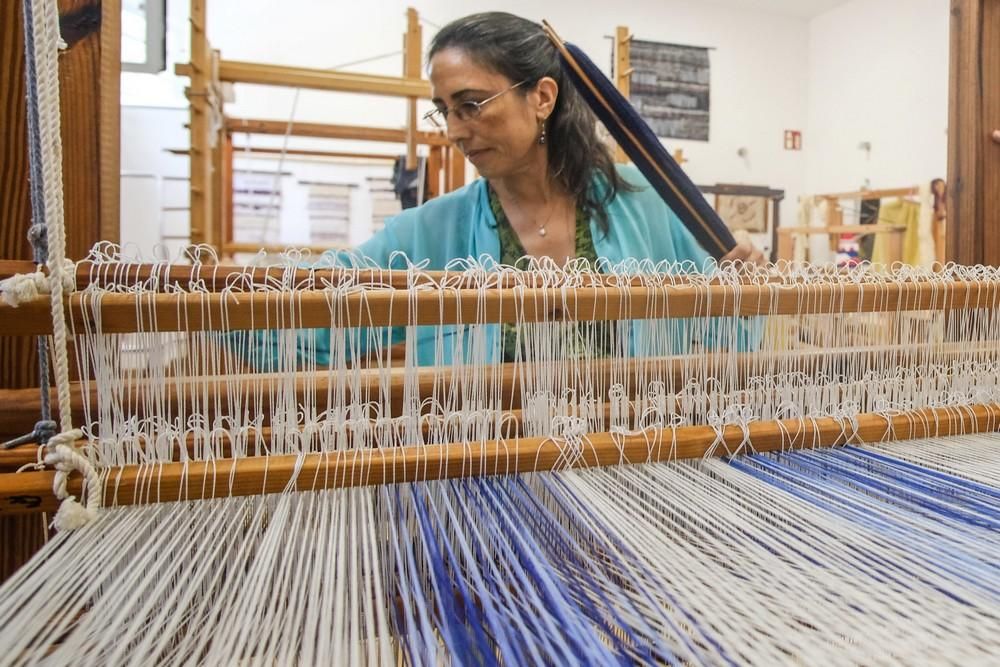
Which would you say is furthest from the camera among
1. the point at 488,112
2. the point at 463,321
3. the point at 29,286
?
the point at 488,112

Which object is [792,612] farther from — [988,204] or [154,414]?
[988,204]

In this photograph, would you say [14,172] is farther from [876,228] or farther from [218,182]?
[876,228]

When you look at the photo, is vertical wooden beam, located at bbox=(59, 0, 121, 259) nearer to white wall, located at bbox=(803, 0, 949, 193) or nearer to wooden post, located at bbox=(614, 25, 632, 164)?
wooden post, located at bbox=(614, 25, 632, 164)

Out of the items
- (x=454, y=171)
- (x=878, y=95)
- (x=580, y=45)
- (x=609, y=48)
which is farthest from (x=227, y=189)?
(x=878, y=95)

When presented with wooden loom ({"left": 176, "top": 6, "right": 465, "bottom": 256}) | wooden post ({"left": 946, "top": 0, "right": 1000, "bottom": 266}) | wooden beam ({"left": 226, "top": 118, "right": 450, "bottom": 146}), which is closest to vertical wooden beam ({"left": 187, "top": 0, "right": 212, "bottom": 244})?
wooden loom ({"left": 176, "top": 6, "right": 465, "bottom": 256})

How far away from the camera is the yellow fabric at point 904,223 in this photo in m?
3.71

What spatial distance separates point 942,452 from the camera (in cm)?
71

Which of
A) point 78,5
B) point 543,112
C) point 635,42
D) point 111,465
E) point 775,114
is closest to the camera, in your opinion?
point 111,465

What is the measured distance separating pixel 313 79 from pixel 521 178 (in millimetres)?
1013

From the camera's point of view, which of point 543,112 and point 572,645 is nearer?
point 572,645

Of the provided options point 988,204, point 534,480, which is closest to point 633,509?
point 534,480

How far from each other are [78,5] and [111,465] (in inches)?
19.4

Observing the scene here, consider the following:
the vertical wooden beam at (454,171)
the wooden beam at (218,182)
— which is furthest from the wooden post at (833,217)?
the wooden beam at (218,182)

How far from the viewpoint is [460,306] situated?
0.58m
